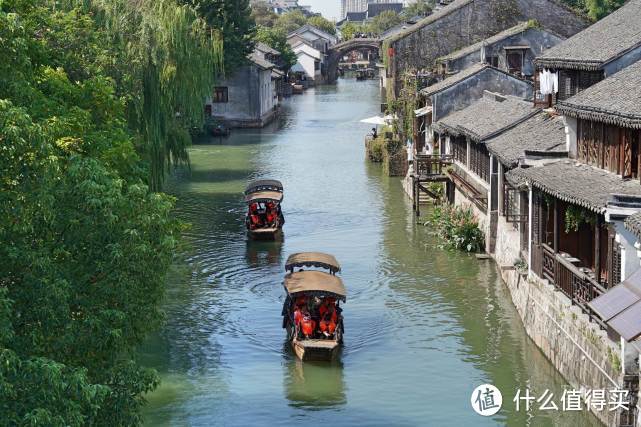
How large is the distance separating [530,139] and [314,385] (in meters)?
12.3

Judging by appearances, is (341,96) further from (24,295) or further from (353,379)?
(24,295)

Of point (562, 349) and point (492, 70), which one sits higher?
point (492, 70)

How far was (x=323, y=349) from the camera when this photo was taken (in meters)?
27.7

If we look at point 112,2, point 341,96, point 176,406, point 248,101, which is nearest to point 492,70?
point 112,2

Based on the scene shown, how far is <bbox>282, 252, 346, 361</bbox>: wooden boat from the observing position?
27891 millimetres

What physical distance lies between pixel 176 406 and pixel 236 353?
411 cm

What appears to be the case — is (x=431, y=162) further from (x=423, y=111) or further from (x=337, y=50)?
(x=337, y=50)

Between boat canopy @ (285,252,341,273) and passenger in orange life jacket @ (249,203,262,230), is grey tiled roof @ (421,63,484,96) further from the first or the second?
boat canopy @ (285,252,341,273)

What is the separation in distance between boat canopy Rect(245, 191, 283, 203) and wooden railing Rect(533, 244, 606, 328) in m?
16.9

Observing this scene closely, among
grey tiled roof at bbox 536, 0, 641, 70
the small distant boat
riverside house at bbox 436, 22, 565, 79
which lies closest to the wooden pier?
grey tiled roof at bbox 536, 0, 641, 70

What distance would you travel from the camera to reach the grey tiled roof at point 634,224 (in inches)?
799

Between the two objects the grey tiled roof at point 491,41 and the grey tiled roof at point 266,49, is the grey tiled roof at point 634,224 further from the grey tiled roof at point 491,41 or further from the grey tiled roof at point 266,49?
the grey tiled roof at point 266,49

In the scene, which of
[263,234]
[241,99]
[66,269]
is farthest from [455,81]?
[66,269]

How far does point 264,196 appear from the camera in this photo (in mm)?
44719
